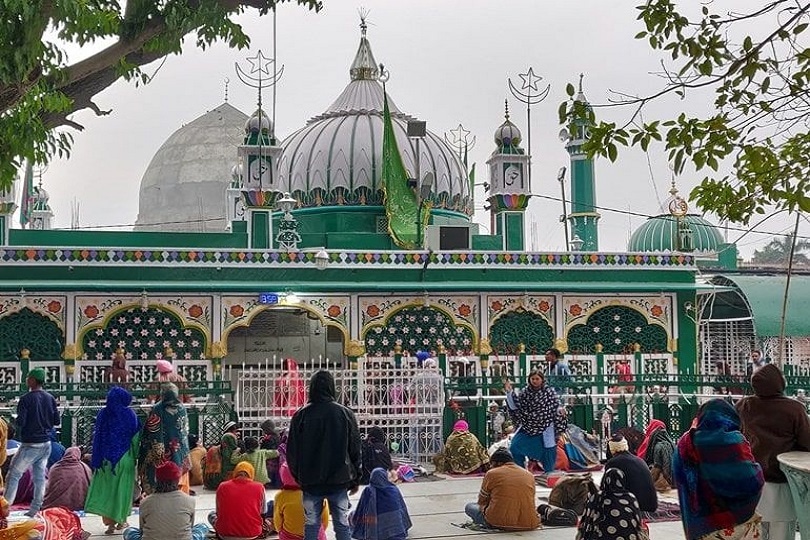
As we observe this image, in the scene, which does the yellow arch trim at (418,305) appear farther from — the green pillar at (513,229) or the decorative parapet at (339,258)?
the green pillar at (513,229)

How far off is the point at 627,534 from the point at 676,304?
43.0ft

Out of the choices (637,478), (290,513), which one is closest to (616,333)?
(637,478)

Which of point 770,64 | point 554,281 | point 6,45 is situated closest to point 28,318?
point 554,281

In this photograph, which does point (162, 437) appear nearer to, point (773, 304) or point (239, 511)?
point (239, 511)

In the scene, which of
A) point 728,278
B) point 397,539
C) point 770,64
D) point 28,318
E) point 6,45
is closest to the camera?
point 770,64

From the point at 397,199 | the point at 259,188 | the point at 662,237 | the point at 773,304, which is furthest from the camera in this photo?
the point at 662,237

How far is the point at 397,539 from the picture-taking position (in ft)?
26.1

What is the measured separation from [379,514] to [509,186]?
12258 millimetres

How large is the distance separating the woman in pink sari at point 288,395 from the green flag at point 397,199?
572 centimetres

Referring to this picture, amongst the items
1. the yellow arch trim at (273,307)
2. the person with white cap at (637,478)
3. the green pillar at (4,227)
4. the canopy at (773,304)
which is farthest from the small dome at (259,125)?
the canopy at (773,304)

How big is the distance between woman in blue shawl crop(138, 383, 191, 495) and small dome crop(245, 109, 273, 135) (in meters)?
10.6

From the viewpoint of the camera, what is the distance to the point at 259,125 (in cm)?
1850

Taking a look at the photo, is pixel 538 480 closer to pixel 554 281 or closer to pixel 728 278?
pixel 554 281

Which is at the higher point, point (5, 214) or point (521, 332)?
point (5, 214)
